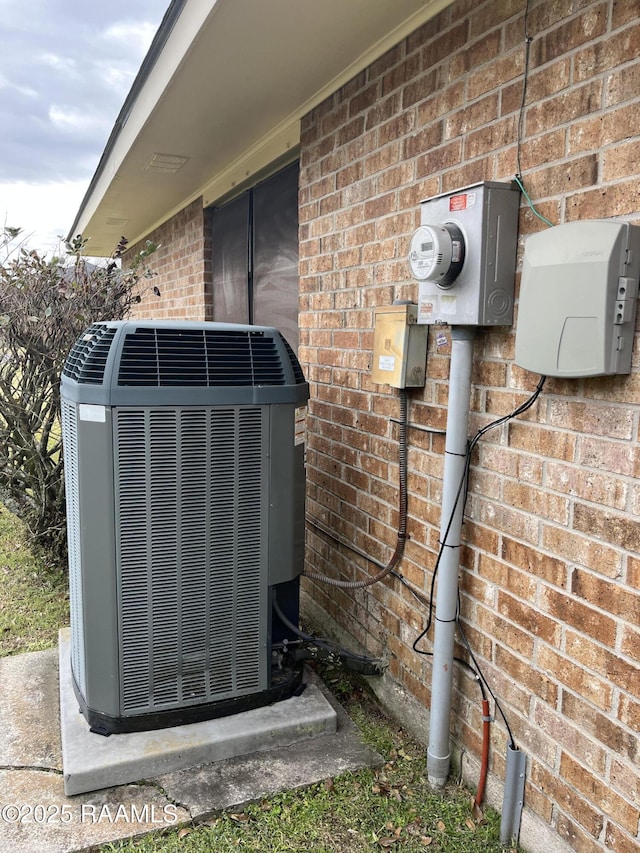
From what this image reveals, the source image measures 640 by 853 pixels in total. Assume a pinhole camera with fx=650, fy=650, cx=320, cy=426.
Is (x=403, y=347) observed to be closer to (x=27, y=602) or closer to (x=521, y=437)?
(x=521, y=437)

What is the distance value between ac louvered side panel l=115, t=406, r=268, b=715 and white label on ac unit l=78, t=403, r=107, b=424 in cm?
5

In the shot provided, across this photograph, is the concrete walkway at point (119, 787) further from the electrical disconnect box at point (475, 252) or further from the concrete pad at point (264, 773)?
the electrical disconnect box at point (475, 252)

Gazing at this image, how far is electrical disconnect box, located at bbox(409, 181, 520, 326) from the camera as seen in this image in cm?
186

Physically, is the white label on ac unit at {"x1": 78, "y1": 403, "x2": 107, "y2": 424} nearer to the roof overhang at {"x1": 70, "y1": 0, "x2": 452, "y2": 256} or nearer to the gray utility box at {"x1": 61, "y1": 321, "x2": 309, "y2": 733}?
the gray utility box at {"x1": 61, "y1": 321, "x2": 309, "y2": 733}

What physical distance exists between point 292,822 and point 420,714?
0.64 metres

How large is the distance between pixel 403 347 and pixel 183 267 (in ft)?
14.7

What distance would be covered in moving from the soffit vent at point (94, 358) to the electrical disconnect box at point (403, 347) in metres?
0.99

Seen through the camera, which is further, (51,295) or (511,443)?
(51,295)

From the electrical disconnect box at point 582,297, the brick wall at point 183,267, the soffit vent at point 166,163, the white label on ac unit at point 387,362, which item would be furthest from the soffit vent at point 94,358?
the brick wall at point 183,267

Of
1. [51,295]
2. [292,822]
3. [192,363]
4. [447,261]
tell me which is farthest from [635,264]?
[51,295]

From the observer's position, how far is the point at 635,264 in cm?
151

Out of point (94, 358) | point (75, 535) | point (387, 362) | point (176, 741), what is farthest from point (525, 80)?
point (176, 741)

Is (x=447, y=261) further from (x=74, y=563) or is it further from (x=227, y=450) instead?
(x=74, y=563)

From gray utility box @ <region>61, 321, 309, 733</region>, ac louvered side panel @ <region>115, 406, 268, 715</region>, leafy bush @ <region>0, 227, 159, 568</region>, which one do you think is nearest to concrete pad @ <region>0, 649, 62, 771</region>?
gray utility box @ <region>61, 321, 309, 733</region>
